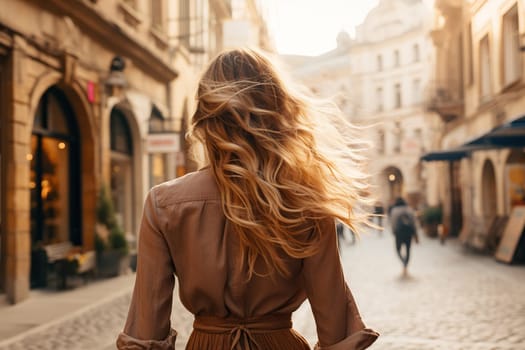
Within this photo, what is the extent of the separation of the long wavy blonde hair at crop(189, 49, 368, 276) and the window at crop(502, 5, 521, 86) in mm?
14844

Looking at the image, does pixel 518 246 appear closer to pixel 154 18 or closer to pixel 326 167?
pixel 154 18

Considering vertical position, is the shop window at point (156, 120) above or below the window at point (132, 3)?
below

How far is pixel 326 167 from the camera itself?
2.04 meters

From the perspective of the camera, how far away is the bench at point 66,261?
1079 centimetres

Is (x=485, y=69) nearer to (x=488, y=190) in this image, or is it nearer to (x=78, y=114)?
(x=488, y=190)

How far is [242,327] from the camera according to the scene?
6.25 feet

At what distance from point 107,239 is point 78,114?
242 cm

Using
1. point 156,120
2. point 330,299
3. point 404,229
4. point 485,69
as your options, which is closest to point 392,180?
point 485,69

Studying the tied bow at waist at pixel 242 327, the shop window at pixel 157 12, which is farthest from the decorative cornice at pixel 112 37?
the tied bow at waist at pixel 242 327

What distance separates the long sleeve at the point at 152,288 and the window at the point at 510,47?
15.1 meters

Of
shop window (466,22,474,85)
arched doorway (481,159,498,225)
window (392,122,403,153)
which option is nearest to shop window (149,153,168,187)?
arched doorway (481,159,498,225)

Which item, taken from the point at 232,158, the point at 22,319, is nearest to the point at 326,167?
the point at 232,158

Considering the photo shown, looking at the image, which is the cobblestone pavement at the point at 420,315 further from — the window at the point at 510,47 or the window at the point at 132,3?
the window at the point at 132,3

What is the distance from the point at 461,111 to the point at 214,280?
2434 cm
